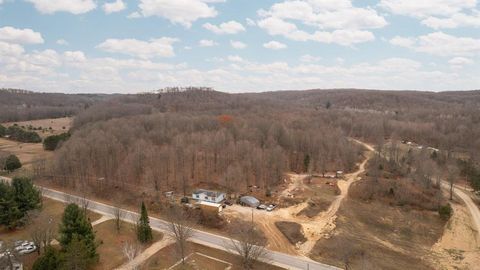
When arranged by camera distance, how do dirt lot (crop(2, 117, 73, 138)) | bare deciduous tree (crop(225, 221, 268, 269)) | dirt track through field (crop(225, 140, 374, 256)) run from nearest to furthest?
bare deciduous tree (crop(225, 221, 268, 269)) → dirt track through field (crop(225, 140, 374, 256)) → dirt lot (crop(2, 117, 73, 138))

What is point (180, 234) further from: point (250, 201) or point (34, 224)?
point (250, 201)

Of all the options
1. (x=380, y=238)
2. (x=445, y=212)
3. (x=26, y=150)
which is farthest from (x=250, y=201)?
(x=26, y=150)

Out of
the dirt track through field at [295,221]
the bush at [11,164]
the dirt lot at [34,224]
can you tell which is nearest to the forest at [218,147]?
the dirt track through field at [295,221]

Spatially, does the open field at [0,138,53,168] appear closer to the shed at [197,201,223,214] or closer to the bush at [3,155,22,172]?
the bush at [3,155,22,172]

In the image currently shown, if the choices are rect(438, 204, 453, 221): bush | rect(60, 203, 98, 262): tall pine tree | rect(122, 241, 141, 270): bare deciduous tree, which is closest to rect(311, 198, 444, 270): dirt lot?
rect(438, 204, 453, 221): bush

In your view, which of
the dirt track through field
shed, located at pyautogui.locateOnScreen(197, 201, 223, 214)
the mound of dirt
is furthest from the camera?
shed, located at pyautogui.locateOnScreen(197, 201, 223, 214)

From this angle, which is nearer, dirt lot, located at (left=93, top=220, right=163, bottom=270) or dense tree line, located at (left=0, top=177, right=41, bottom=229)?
dirt lot, located at (left=93, top=220, right=163, bottom=270)

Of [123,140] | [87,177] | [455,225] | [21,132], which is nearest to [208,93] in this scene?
[21,132]
